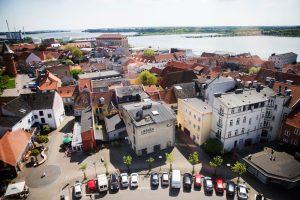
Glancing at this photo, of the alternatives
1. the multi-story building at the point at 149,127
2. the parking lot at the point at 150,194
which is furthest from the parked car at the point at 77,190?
the multi-story building at the point at 149,127

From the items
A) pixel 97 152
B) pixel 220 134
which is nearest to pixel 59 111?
pixel 97 152

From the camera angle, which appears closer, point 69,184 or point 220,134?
point 69,184

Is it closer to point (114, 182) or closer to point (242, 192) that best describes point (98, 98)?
point (114, 182)

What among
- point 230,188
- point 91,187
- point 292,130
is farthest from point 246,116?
point 91,187

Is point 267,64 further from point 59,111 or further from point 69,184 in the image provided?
point 69,184

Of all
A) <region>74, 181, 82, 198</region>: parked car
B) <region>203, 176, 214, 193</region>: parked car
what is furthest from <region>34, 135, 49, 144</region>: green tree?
<region>203, 176, 214, 193</region>: parked car

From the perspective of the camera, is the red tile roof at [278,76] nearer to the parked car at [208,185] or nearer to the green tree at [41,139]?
the parked car at [208,185]
